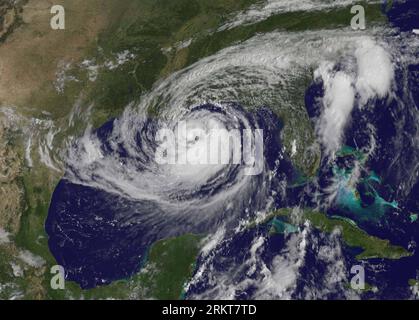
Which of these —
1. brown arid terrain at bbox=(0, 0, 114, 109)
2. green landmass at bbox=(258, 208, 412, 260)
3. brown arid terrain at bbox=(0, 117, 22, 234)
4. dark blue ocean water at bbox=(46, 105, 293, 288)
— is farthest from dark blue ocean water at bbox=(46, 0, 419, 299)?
brown arid terrain at bbox=(0, 0, 114, 109)

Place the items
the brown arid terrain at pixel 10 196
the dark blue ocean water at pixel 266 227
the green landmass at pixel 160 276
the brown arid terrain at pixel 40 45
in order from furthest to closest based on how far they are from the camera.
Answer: the brown arid terrain at pixel 40 45 → the brown arid terrain at pixel 10 196 → the green landmass at pixel 160 276 → the dark blue ocean water at pixel 266 227

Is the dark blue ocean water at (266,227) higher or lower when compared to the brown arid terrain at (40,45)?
lower

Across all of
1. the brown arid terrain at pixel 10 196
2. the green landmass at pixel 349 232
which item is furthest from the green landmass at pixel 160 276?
the brown arid terrain at pixel 10 196

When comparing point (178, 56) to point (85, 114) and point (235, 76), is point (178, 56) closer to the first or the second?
point (235, 76)

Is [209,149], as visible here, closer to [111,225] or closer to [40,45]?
[111,225]

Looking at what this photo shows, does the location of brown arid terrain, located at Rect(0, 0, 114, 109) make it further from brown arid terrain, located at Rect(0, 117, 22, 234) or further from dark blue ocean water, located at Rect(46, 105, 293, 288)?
dark blue ocean water, located at Rect(46, 105, 293, 288)

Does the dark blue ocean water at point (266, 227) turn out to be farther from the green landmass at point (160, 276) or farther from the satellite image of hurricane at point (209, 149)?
the green landmass at point (160, 276)

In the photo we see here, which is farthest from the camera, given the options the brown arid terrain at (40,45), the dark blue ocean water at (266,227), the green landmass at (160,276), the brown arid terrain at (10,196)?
the brown arid terrain at (40,45)

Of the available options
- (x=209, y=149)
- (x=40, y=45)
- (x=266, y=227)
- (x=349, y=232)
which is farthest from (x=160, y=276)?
(x=40, y=45)
